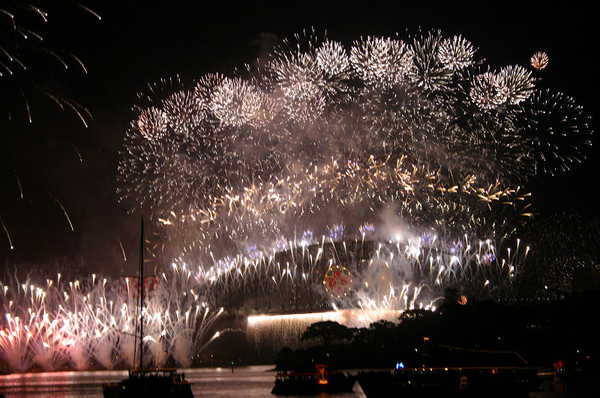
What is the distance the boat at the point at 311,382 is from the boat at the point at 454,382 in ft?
18.2

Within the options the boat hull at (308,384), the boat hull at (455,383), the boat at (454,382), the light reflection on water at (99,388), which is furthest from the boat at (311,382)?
the boat hull at (455,383)

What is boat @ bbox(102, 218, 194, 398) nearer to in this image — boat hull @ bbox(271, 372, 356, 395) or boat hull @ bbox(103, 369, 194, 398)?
boat hull @ bbox(103, 369, 194, 398)

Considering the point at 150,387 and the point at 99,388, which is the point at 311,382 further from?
the point at 99,388

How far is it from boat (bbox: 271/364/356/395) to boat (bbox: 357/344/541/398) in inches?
218

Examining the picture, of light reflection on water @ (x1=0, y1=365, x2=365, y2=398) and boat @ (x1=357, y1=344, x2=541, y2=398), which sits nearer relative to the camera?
boat @ (x1=357, y1=344, x2=541, y2=398)

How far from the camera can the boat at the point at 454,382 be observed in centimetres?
4366

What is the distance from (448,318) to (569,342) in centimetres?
1025

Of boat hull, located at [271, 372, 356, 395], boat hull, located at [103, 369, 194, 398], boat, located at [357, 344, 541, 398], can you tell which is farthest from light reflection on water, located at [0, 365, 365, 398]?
boat hull, located at [103, 369, 194, 398]

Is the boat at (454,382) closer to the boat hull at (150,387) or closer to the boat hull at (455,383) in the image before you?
the boat hull at (455,383)

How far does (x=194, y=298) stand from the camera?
250ft

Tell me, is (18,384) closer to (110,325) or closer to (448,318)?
(110,325)

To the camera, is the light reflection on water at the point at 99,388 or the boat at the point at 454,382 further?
the light reflection on water at the point at 99,388

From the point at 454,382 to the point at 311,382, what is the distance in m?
12.4

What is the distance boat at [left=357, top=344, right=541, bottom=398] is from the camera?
43.7 meters
